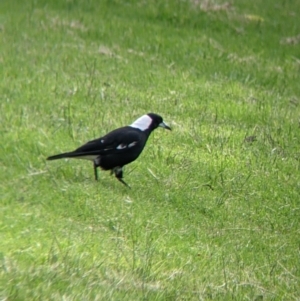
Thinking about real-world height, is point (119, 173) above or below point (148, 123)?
below

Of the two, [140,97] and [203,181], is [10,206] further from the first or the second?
[140,97]

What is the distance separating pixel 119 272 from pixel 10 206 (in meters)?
1.42

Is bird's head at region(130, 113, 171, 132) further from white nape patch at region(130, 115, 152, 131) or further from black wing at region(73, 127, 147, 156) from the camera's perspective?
black wing at region(73, 127, 147, 156)

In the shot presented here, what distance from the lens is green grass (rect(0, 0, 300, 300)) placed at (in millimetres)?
7262

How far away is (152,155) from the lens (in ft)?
33.6

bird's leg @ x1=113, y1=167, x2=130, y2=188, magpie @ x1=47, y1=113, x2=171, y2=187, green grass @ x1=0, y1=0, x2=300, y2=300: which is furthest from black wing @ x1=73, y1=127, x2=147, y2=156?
green grass @ x1=0, y1=0, x2=300, y2=300

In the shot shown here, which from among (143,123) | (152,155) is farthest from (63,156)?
(152,155)

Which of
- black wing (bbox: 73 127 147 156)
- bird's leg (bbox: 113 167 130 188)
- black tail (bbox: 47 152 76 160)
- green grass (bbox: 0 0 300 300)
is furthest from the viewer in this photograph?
bird's leg (bbox: 113 167 130 188)

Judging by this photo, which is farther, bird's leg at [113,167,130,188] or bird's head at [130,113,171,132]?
bird's head at [130,113,171,132]

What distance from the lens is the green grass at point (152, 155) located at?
7.26 m

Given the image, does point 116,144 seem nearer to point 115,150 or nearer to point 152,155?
point 115,150

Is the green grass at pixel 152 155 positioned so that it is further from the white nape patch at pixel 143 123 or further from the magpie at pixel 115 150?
the white nape patch at pixel 143 123

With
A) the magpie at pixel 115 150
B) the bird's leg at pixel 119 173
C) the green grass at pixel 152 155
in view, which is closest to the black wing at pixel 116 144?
the magpie at pixel 115 150

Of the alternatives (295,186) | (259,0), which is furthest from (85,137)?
(259,0)
